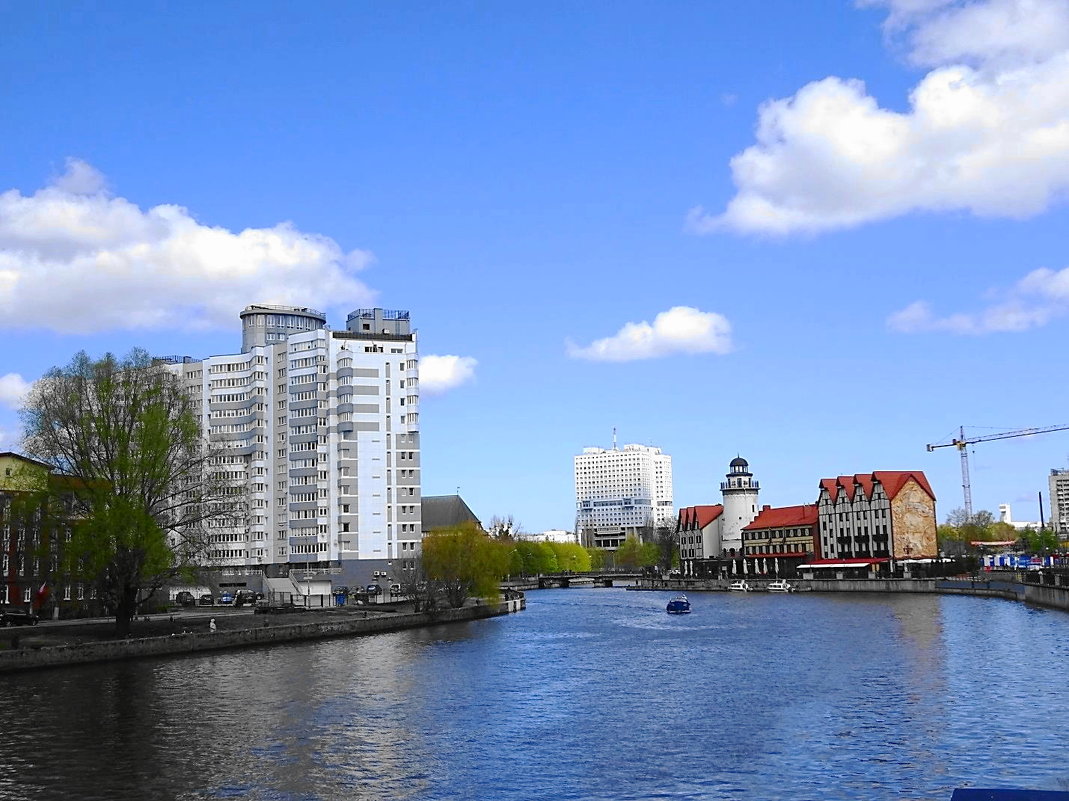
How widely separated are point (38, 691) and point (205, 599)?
93.4 meters

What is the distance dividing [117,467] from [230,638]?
18.8m

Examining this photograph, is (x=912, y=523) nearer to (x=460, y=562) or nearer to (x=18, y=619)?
(x=460, y=562)

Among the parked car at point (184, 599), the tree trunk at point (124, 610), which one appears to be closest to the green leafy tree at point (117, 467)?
the tree trunk at point (124, 610)

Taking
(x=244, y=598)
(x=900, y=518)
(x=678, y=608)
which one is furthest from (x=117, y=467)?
(x=900, y=518)

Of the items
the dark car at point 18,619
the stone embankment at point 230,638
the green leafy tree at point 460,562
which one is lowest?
the stone embankment at point 230,638

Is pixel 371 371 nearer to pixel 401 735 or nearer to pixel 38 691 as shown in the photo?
pixel 38 691

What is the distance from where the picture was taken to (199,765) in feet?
138

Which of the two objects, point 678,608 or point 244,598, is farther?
point 244,598

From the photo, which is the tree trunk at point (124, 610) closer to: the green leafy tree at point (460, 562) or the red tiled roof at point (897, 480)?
the green leafy tree at point (460, 562)

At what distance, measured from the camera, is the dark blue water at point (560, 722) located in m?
38.6

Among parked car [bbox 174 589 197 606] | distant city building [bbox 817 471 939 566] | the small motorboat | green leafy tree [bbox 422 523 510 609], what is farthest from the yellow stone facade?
parked car [bbox 174 589 197 606]

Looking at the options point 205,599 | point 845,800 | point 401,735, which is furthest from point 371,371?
point 845,800

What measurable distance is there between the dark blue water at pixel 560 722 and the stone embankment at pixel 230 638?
7.89 ft

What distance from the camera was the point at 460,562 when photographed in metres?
134
